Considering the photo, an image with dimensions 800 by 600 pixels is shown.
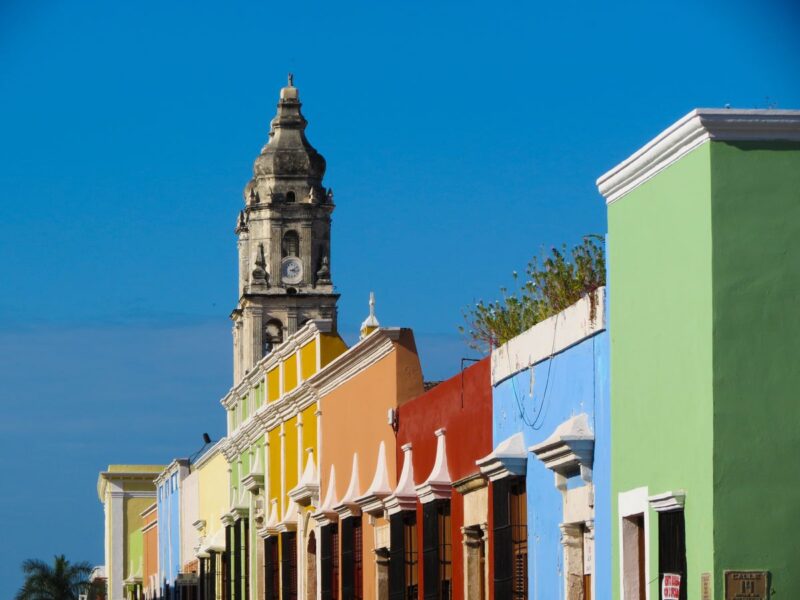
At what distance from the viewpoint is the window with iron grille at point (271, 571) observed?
109 ft

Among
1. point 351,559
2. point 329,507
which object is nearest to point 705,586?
point 351,559

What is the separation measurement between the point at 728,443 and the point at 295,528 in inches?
747

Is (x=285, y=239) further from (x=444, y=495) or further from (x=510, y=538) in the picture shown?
(x=510, y=538)

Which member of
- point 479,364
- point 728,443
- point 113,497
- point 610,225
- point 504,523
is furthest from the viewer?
point 113,497

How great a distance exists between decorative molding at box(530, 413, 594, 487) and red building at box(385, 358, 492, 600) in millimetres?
2934

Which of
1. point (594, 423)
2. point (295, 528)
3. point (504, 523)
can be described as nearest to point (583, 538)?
point (594, 423)

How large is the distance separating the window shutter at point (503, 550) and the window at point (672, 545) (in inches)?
195

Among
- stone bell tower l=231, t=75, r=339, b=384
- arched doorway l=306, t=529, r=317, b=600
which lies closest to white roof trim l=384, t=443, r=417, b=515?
arched doorway l=306, t=529, r=317, b=600

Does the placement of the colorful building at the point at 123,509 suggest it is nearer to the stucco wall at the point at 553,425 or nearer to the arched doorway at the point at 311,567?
the arched doorway at the point at 311,567

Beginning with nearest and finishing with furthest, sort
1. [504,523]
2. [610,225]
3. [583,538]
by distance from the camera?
[610,225]
[583,538]
[504,523]

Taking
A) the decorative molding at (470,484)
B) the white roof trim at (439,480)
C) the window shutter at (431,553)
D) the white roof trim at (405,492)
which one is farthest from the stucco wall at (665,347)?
the white roof trim at (405,492)

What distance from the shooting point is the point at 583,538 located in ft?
54.3

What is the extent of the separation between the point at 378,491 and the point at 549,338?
23.1ft

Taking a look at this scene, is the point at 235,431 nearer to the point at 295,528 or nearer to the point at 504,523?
the point at 295,528
